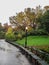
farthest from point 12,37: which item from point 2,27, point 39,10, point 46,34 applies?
point 2,27

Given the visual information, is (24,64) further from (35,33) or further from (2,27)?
(2,27)

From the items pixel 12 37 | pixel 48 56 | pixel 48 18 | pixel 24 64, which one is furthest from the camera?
pixel 12 37

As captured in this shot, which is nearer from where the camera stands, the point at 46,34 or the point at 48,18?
the point at 48,18

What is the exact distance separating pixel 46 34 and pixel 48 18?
1308cm

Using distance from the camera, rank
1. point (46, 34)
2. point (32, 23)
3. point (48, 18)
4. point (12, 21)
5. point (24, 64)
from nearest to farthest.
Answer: point (24, 64) < point (48, 18) < point (46, 34) < point (32, 23) < point (12, 21)

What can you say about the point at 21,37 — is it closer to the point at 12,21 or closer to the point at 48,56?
the point at 12,21

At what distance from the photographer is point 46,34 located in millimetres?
68438

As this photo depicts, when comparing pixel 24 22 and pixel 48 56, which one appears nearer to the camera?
pixel 48 56

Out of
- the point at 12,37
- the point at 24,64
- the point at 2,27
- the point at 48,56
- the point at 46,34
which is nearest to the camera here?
the point at 48,56

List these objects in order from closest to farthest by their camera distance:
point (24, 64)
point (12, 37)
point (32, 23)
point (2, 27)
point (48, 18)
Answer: point (24, 64) → point (48, 18) → point (12, 37) → point (32, 23) → point (2, 27)

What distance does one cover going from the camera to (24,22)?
296ft

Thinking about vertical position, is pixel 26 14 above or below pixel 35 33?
above

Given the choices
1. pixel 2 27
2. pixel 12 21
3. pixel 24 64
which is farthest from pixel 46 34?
pixel 2 27

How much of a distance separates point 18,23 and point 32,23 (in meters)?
6.31
